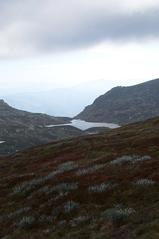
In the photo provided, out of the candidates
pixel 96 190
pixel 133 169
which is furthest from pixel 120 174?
pixel 96 190

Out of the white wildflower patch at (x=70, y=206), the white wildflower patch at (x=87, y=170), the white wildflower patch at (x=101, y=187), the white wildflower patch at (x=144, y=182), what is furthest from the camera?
the white wildflower patch at (x=87, y=170)

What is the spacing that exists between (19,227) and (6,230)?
92 cm

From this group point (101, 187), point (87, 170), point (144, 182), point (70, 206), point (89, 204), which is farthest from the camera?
point (87, 170)

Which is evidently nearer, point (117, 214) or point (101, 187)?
point (117, 214)

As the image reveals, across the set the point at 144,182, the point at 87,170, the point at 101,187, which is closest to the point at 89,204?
the point at 101,187

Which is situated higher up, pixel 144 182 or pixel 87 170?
pixel 144 182

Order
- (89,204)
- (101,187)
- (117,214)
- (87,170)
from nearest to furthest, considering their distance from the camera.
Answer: (117,214), (89,204), (101,187), (87,170)

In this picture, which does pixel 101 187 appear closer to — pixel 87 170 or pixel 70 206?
pixel 70 206

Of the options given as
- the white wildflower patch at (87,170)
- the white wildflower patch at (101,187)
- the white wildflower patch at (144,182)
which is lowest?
the white wildflower patch at (101,187)

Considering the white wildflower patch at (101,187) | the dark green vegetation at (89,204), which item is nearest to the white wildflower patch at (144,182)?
the dark green vegetation at (89,204)

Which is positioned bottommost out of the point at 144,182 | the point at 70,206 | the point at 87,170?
the point at 70,206

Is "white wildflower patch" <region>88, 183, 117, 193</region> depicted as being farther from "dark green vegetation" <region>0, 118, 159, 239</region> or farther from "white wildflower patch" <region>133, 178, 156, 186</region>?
"white wildflower patch" <region>133, 178, 156, 186</region>

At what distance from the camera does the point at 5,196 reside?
3531 cm

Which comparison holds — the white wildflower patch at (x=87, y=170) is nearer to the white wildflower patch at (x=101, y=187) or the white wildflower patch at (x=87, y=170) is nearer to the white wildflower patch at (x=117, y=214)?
the white wildflower patch at (x=101, y=187)
